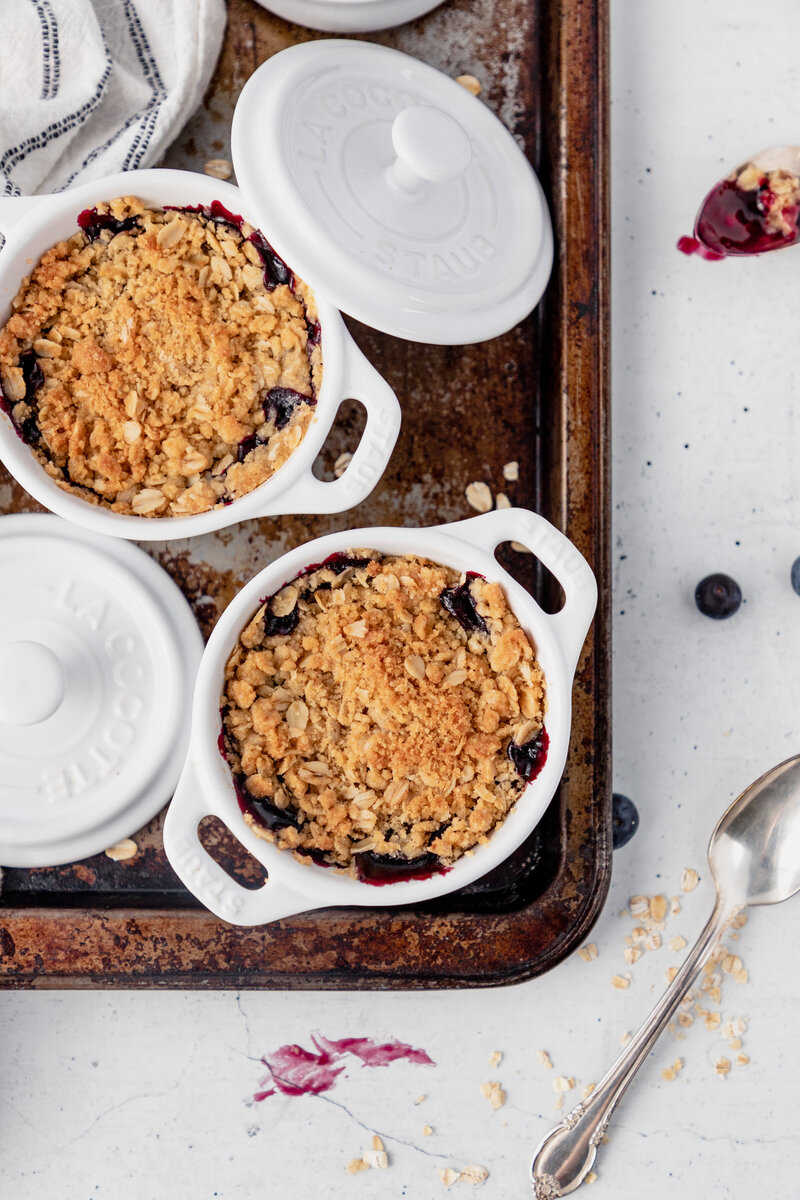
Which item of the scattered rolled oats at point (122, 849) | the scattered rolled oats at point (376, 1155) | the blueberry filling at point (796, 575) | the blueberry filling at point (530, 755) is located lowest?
the scattered rolled oats at point (376, 1155)

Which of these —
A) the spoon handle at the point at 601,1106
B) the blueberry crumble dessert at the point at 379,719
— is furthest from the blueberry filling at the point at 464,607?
the spoon handle at the point at 601,1106

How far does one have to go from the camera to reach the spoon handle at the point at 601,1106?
1.63m

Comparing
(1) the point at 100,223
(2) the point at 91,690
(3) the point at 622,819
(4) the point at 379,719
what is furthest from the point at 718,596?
(1) the point at 100,223

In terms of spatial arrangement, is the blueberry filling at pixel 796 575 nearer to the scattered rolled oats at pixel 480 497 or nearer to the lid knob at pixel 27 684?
the scattered rolled oats at pixel 480 497

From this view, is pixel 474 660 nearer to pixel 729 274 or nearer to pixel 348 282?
pixel 348 282

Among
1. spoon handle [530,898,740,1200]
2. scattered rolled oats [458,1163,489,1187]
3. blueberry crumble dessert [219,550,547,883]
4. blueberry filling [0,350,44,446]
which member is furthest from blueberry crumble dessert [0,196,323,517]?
scattered rolled oats [458,1163,489,1187]

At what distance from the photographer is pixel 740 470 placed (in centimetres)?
173

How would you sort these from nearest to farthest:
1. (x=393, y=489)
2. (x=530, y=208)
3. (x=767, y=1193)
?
(x=530, y=208) → (x=393, y=489) → (x=767, y=1193)

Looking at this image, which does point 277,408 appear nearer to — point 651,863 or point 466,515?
point 466,515

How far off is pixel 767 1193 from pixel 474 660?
1.16m

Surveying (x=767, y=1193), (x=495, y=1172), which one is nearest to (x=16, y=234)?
(x=495, y=1172)

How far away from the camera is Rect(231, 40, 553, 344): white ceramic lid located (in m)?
1.32

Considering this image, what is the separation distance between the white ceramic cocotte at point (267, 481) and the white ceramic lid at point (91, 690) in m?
0.18

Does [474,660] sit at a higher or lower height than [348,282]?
lower
